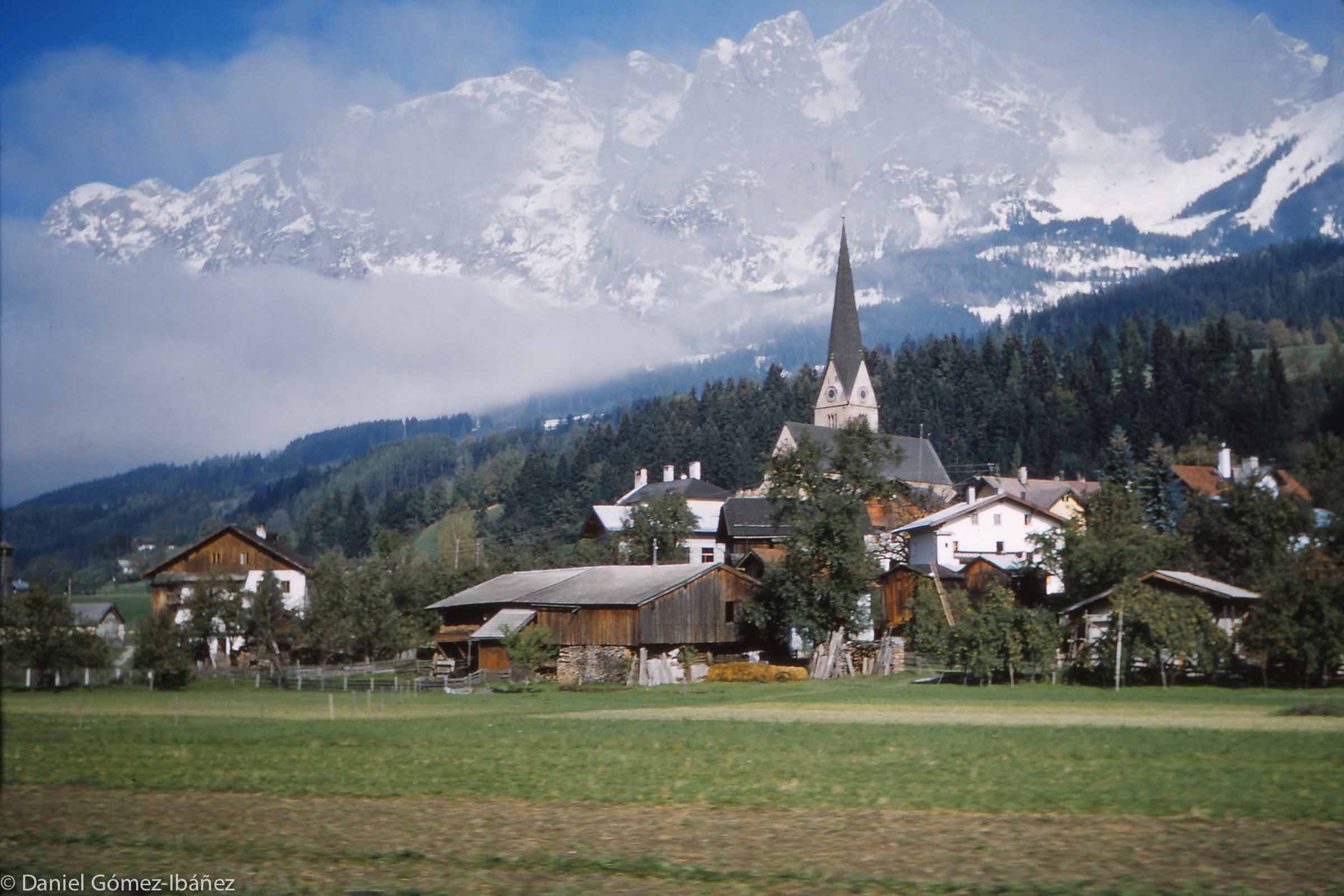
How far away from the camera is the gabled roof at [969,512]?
83.6 m

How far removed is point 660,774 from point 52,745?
14.3m

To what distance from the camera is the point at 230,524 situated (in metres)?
92.2

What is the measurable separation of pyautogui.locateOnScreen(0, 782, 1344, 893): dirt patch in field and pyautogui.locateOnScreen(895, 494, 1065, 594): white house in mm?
66800

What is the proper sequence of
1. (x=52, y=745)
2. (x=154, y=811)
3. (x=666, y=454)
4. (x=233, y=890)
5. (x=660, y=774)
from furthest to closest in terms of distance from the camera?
(x=666, y=454) < (x=52, y=745) < (x=660, y=774) < (x=154, y=811) < (x=233, y=890)

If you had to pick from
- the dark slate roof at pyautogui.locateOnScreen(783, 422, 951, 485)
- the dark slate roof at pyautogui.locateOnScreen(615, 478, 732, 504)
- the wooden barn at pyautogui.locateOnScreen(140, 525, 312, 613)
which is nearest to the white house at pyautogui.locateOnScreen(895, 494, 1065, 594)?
the wooden barn at pyautogui.locateOnScreen(140, 525, 312, 613)

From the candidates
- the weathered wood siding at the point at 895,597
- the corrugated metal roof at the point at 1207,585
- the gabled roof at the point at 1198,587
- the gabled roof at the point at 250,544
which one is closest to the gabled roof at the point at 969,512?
the weathered wood siding at the point at 895,597

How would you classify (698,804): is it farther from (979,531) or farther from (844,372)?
(844,372)

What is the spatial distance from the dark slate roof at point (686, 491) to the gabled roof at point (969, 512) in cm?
4638

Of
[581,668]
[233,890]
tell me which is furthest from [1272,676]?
[233,890]

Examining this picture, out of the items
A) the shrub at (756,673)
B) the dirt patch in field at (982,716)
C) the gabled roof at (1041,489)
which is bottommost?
the shrub at (756,673)

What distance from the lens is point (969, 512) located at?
84625 mm

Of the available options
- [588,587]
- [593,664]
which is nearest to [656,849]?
[593,664]

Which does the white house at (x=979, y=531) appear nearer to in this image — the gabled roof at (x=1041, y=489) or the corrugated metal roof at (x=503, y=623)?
the gabled roof at (x=1041, y=489)

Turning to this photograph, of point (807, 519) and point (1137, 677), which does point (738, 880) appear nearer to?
point (1137, 677)
